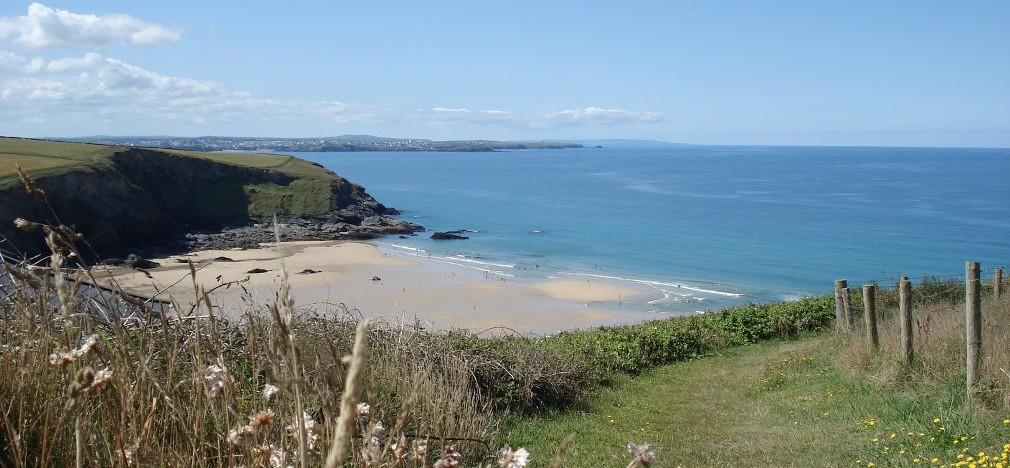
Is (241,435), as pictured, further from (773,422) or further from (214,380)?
(773,422)

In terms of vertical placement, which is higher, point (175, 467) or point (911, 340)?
point (175, 467)

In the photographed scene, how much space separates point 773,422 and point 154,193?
5853cm

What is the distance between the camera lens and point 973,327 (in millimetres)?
8391

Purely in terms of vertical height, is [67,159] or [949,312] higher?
[67,159]

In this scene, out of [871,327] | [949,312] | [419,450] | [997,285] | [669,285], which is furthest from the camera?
[669,285]

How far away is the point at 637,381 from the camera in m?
13.5

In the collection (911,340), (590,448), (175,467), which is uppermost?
(175,467)

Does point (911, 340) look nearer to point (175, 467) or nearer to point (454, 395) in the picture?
point (454, 395)

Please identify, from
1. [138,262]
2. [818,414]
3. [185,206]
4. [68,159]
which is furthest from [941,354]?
[185,206]

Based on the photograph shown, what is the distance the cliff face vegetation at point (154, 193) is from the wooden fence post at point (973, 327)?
4209 centimetres

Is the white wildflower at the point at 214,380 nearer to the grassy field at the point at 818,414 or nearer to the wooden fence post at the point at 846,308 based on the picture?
the grassy field at the point at 818,414

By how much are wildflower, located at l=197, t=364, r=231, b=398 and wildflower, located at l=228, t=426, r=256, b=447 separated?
12 centimetres

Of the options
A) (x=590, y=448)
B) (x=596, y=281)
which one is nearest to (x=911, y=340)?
(x=590, y=448)

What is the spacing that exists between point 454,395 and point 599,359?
6.93 metres
